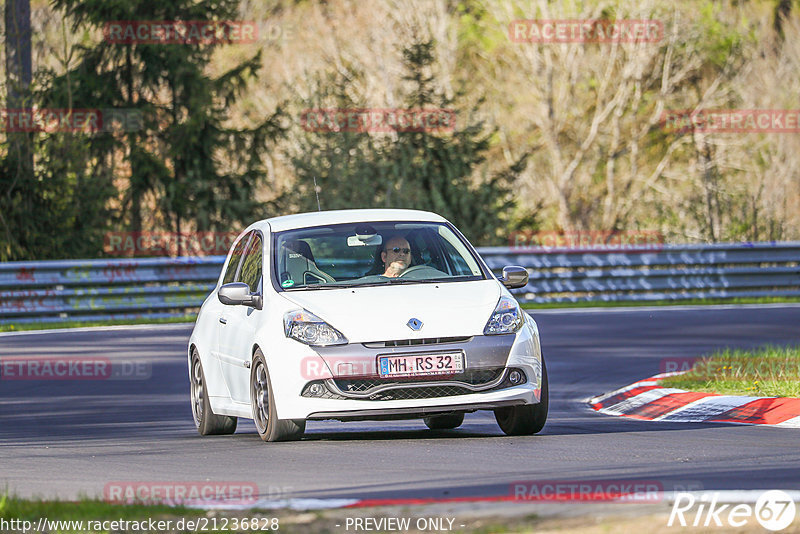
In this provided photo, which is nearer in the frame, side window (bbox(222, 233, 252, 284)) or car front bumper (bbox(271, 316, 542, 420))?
car front bumper (bbox(271, 316, 542, 420))

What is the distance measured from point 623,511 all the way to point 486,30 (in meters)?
45.6

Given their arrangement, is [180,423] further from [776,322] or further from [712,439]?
[776,322]

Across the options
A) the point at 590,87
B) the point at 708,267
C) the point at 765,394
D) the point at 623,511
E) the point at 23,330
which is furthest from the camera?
the point at 590,87

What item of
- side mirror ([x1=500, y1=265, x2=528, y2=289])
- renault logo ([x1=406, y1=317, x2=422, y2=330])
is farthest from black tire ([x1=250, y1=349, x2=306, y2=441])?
side mirror ([x1=500, y1=265, x2=528, y2=289])

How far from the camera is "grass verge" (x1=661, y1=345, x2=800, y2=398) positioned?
12.3 meters

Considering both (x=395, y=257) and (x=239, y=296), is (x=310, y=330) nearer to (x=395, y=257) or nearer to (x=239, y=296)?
(x=239, y=296)

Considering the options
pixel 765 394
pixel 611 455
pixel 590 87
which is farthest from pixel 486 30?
pixel 611 455

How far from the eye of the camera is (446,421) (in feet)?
38.1

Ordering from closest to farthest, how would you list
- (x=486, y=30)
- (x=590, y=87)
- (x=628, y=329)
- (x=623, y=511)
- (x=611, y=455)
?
1. (x=623, y=511)
2. (x=611, y=455)
3. (x=628, y=329)
4. (x=590, y=87)
5. (x=486, y=30)

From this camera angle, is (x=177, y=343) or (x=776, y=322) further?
(x=776, y=322)

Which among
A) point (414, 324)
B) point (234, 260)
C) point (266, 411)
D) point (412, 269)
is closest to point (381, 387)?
point (414, 324)

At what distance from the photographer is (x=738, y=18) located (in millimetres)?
50938

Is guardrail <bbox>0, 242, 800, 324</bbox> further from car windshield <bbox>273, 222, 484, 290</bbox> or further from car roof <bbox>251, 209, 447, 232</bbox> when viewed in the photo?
car windshield <bbox>273, 222, 484, 290</bbox>

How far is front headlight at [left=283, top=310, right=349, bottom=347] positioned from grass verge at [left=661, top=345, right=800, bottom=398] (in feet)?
13.0
